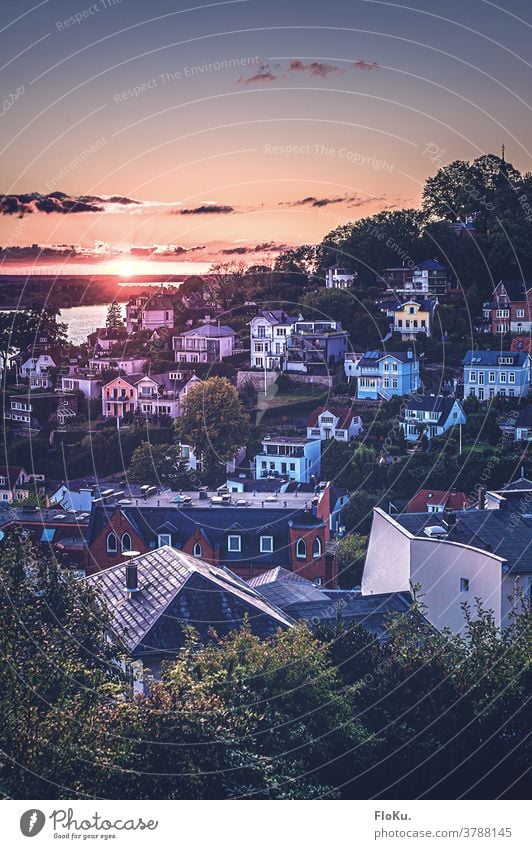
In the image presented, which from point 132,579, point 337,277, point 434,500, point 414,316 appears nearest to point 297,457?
point 434,500

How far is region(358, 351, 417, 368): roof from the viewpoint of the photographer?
45.7 feet

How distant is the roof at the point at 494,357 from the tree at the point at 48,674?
23.9 ft

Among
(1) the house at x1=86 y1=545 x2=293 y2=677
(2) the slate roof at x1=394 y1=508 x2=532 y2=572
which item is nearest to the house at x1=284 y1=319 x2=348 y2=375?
(2) the slate roof at x1=394 y1=508 x2=532 y2=572

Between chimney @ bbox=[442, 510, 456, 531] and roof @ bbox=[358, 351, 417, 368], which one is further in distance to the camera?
roof @ bbox=[358, 351, 417, 368]

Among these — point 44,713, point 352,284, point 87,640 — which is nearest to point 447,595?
point 87,640

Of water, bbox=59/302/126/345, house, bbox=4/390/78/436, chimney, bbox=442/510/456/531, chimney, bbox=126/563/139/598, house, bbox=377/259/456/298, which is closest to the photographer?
chimney, bbox=126/563/139/598

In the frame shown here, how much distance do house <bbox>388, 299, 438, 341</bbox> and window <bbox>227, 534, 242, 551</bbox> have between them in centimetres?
603

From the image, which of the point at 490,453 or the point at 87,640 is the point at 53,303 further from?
the point at 87,640

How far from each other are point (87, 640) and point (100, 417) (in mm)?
6147

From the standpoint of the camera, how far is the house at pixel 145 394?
11.9m

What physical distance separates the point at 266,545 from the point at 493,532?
10.2 ft

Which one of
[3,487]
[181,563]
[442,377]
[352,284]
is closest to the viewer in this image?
[181,563]

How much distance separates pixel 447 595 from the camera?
664 cm

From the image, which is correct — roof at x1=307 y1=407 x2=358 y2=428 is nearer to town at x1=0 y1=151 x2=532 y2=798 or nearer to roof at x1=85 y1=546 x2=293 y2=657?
town at x1=0 y1=151 x2=532 y2=798
